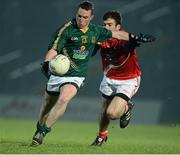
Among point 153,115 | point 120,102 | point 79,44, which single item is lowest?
point 153,115

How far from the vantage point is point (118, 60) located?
1095 cm

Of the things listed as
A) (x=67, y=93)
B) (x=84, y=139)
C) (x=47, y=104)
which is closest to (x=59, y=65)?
(x=67, y=93)

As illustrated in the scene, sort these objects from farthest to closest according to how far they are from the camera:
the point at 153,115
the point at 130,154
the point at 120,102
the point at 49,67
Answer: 1. the point at 153,115
2. the point at 120,102
3. the point at 49,67
4. the point at 130,154

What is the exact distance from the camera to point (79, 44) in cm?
1025

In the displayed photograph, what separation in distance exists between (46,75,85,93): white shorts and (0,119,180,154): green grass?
2.41 ft

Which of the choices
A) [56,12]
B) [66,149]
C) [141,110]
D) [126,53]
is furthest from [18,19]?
[66,149]

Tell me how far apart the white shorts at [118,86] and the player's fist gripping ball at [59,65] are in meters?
1.22

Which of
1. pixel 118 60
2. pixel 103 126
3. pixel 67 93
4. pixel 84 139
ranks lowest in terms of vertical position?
pixel 84 139

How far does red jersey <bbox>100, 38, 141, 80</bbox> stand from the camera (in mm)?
10836

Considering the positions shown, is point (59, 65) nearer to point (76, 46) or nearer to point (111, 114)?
point (76, 46)

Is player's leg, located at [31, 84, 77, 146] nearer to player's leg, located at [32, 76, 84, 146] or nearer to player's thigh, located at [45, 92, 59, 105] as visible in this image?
player's leg, located at [32, 76, 84, 146]

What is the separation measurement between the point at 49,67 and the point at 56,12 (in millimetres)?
8367

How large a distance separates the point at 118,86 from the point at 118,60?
35 centimetres

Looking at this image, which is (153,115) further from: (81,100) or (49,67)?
(49,67)
